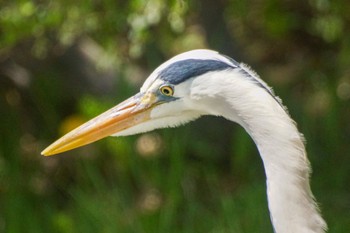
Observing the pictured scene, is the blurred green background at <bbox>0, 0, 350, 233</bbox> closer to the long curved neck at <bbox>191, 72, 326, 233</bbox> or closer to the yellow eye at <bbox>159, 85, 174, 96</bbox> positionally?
the yellow eye at <bbox>159, 85, 174, 96</bbox>

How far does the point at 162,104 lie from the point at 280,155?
1.67 feet

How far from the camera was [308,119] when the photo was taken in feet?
21.2

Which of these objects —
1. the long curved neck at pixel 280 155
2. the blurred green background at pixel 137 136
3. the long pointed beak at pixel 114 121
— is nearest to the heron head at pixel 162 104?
the long pointed beak at pixel 114 121

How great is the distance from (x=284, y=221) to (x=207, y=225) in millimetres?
2074

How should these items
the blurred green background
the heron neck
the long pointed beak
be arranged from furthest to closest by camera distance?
the blurred green background
the long pointed beak
the heron neck

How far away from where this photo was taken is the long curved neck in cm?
361

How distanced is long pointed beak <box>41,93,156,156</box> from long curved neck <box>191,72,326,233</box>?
1.27 feet

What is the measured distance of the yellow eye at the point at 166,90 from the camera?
3828mm

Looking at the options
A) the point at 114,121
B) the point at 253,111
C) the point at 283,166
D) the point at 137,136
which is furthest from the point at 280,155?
the point at 137,136

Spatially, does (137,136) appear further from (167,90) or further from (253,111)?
(253,111)

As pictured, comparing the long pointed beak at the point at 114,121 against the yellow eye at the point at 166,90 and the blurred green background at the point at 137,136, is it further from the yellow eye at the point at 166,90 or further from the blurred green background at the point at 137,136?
the blurred green background at the point at 137,136

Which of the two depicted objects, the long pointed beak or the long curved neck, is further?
the long pointed beak

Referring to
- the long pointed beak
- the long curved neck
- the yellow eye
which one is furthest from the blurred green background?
the long curved neck

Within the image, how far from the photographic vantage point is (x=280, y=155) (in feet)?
11.9
